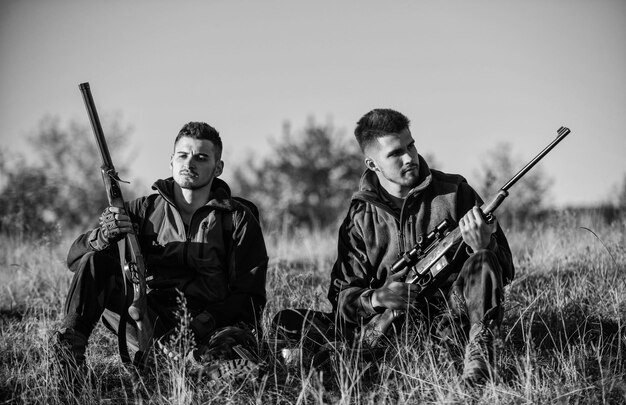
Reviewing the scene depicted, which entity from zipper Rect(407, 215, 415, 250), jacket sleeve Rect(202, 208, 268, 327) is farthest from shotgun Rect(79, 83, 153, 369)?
zipper Rect(407, 215, 415, 250)

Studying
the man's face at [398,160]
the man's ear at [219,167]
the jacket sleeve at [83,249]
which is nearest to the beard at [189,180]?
the man's ear at [219,167]

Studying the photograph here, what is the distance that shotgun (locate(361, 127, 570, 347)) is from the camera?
475 centimetres

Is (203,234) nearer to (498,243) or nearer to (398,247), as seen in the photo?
(398,247)

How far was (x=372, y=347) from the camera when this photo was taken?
187 inches

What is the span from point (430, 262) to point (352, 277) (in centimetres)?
68

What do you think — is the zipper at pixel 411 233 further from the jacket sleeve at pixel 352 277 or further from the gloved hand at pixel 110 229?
the gloved hand at pixel 110 229

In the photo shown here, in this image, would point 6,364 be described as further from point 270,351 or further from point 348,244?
point 348,244

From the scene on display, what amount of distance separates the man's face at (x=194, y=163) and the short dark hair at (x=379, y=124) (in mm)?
1238

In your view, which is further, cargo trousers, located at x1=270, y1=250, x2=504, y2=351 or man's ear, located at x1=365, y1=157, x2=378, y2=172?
man's ear, located at x1=365, y1=157, x2=378, y2=172

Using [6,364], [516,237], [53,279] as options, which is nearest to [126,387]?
[6,364]

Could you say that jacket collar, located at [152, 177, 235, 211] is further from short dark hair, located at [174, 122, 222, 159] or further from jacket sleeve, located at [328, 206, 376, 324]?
jacket sleeve, located at [328, 206, 376, 324]

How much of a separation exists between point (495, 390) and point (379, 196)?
1907 mm

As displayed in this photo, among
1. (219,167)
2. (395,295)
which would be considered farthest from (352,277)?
(219,167)

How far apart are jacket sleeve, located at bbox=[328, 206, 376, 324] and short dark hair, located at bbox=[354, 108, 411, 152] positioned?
64 centimetres
